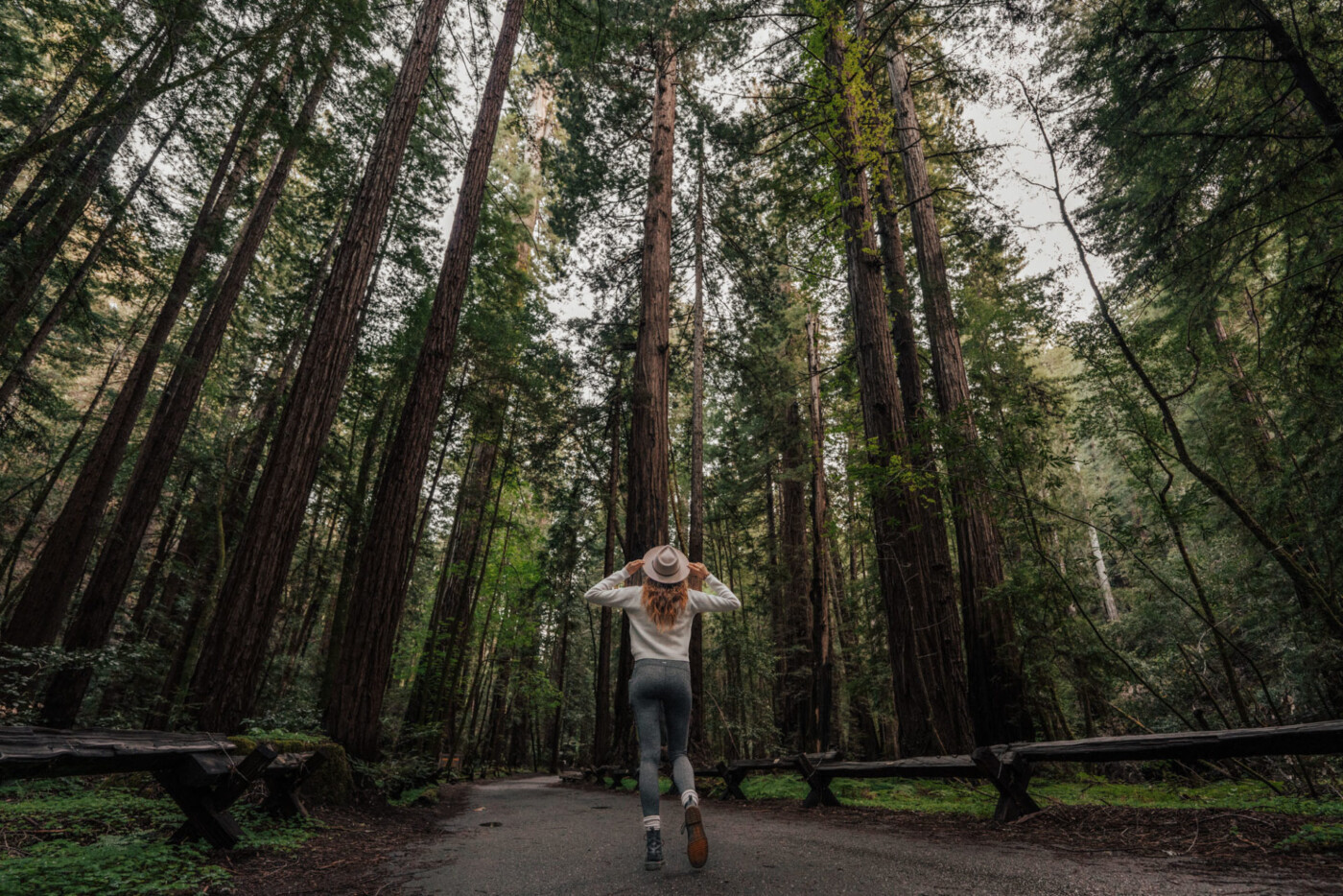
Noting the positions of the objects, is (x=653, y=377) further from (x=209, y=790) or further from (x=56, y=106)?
(x=56, y=106)

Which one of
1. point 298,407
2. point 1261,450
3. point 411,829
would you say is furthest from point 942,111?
point 411,829

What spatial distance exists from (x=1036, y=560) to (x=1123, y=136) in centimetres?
547

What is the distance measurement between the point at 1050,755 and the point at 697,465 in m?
8.78

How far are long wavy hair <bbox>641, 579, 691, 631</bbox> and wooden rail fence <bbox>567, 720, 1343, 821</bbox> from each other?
2.76m

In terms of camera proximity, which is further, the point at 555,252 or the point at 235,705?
the point at 555,252

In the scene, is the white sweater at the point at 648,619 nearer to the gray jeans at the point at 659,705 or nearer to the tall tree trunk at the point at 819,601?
the gray jeans at the point at 659,705

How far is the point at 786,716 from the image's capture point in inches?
653

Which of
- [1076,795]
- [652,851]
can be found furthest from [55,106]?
[1076,795]

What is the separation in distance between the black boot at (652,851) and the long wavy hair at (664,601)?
122cm

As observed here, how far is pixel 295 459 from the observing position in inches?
252

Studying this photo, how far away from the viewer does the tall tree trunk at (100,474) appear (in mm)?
8977

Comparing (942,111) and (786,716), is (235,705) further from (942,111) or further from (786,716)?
(942,111)

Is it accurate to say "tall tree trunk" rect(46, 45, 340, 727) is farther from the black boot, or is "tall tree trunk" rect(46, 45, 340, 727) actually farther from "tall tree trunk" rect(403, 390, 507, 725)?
the black boot

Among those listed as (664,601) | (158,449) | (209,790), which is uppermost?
(158,449)
